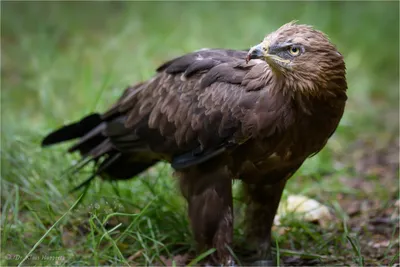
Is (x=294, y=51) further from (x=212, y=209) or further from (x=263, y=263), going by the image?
(x=263, y=263)

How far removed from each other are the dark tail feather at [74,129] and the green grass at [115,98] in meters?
0.31

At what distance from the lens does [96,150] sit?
16.2 feet

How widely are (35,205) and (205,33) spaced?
463cm

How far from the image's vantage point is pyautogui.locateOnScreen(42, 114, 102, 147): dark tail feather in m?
5.02

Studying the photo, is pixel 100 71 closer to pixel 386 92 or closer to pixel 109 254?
pixel 386 92

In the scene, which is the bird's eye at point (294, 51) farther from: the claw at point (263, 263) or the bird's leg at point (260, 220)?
the claw at point (263, 263)

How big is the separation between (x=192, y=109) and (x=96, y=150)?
3.43 feet

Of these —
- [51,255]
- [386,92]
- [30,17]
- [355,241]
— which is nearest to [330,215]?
[355,241]

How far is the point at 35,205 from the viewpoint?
4969mm

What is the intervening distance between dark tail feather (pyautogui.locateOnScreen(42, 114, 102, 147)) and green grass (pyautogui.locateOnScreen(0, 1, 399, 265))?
31cm

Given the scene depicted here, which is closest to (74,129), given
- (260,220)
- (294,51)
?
(260,220)

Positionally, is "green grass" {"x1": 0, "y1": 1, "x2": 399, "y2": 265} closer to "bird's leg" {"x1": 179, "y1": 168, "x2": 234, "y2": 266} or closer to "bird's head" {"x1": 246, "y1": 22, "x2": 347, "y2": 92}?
"bird's leg" {"x1": 179, "y1": 168, "x2": 234, "y2": 266}

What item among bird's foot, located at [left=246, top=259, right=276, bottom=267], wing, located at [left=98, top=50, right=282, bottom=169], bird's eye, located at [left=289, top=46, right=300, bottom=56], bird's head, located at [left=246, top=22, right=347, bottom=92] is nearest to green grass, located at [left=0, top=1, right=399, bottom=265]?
bird's foot, located at [left=246, top=259, right=276, bottom=267]

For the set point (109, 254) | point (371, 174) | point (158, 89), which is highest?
point (158, 89)
